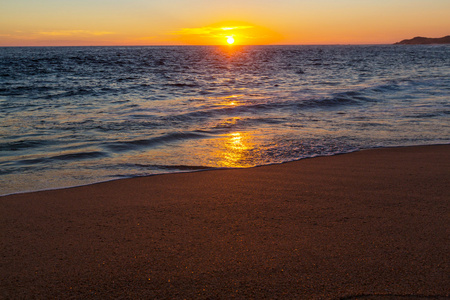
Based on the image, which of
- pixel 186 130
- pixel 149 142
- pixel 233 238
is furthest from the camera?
pixel 186 130

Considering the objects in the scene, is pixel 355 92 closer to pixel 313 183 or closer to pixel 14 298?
pixel 313 183

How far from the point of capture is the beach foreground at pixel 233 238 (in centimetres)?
210

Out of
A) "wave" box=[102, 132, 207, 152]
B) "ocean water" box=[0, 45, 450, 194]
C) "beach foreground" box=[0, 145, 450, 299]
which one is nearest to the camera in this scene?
"beach foreground" box=[0, 145, 450, 299]

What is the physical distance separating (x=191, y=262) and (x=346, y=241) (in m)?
1.12

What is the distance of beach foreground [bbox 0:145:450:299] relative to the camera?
2.10 m

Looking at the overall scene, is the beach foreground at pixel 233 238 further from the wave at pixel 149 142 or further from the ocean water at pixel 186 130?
the wave at pixel 149 142

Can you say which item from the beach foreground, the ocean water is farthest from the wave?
the beach foreground

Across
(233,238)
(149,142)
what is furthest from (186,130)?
(233,238)

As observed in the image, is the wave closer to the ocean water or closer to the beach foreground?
the ocean water

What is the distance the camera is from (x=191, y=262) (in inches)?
92.0

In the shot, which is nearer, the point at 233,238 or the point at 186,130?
the point at 233,238

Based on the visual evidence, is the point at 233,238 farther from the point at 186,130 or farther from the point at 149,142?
the point at 186,130

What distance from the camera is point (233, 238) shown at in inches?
104

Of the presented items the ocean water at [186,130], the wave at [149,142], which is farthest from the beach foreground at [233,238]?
the wave at [149,142]
